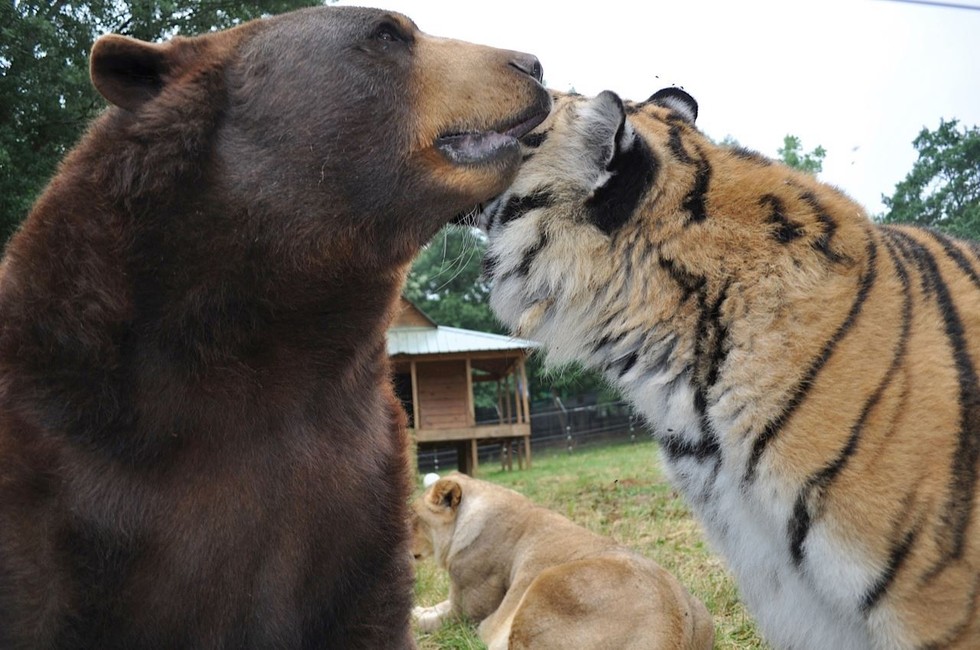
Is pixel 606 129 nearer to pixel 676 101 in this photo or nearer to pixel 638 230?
pixel 638 230

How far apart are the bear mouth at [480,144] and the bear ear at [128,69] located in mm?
812

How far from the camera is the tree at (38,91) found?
9.05 metres

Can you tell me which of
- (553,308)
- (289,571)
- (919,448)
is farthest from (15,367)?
(919,448)

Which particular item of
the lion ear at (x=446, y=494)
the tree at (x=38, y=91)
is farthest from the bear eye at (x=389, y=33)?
the tree at (x=38, y=91)

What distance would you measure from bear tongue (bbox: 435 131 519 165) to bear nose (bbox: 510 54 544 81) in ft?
0.77

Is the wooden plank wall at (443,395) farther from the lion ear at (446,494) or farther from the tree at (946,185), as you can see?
the tree at (946,185)

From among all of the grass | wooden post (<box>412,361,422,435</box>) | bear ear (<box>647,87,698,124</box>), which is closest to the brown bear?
bear ear (<box>647,87,698,124</box>)

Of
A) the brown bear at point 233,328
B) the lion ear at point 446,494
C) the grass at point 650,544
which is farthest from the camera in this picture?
the lion ear at point 446,494

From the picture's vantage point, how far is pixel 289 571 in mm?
2439

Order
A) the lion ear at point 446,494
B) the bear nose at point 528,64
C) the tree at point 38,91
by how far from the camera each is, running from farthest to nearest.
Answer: the tree at point 38,91
the lion ear at point 446,494
the bear nose at point 528,64

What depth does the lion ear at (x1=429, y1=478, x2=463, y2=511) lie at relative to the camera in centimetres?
736

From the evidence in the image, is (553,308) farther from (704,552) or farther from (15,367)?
(704,552)

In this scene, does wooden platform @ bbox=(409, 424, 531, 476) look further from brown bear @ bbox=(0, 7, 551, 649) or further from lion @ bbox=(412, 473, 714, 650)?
brown bear @ bbox=(0, 7, 551, 649)

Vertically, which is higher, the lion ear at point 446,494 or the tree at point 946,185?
the tree at point 946,185
